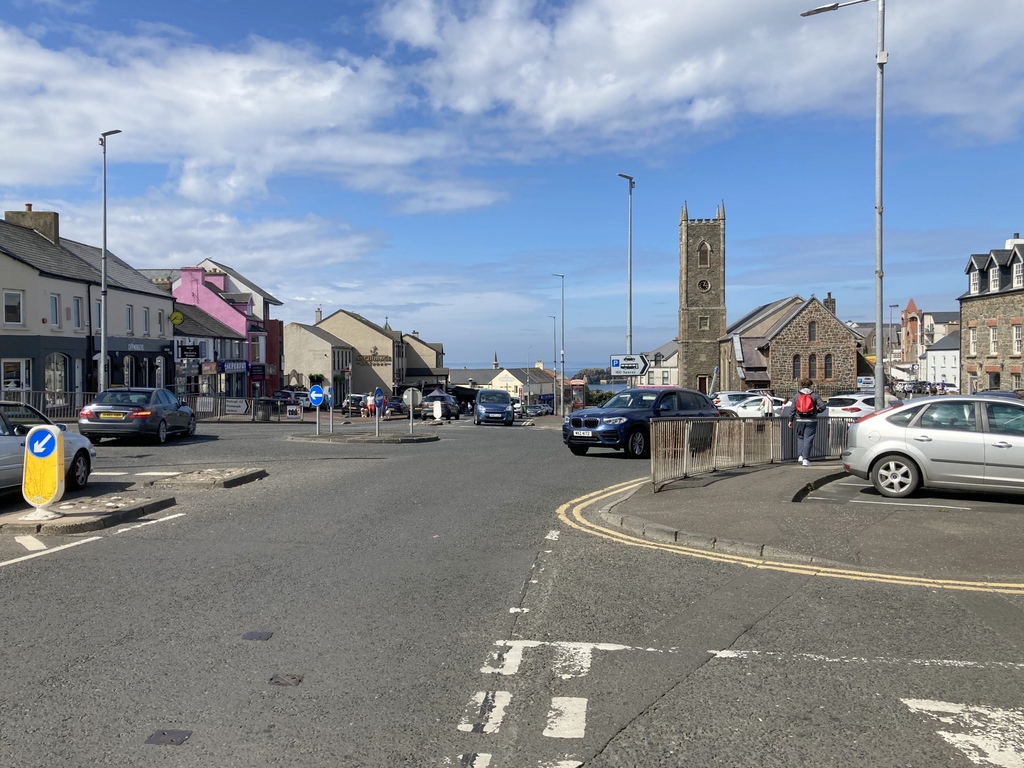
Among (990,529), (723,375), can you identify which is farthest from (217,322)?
(990,529)

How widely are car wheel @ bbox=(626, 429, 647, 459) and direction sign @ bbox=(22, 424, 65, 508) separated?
39.0 feet

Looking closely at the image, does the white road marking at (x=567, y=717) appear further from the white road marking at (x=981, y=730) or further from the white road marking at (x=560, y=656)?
the white road marking at (x=981, y=730)

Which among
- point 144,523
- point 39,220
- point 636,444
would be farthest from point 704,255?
point 144,523

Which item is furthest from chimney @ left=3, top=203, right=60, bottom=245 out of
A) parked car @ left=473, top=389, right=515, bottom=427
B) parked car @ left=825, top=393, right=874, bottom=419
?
parked car @ left=825, top=393, right=874, bottom=419

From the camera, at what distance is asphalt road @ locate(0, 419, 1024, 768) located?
4.06 m

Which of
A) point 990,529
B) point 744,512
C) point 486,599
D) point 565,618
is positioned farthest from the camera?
point 744,512

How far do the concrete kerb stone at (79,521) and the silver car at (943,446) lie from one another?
937 centimetres

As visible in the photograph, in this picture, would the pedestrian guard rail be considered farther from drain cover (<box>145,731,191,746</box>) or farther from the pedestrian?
drain cover (<box>145,731,191,746</box>)

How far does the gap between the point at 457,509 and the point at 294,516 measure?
6.75 ft

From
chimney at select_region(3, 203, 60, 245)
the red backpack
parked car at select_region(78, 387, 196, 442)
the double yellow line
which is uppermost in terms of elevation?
chimney at select_region(3, 203, 60, 245)

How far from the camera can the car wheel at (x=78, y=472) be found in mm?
13141

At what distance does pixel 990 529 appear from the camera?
30.6 feet

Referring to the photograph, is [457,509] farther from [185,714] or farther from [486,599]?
[185,714]

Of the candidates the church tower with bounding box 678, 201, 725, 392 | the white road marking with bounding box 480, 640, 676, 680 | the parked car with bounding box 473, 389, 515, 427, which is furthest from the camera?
the church tower with bounding box 678, 201, 725, 392
